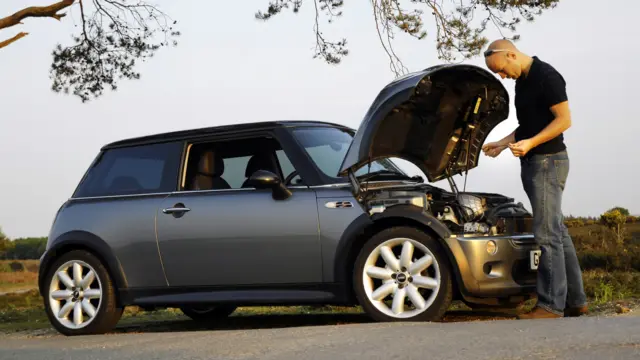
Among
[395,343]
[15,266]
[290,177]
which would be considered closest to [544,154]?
[290,177]

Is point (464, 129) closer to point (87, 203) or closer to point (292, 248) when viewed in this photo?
point (292, 248)

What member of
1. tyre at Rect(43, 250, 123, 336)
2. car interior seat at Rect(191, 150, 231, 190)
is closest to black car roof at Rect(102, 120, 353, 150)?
car interior seat at Rect(191, 150, 231, 190)

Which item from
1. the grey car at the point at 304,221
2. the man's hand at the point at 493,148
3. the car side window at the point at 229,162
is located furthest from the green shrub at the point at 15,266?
the man's hand at the point at 493,148

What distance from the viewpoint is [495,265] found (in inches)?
306

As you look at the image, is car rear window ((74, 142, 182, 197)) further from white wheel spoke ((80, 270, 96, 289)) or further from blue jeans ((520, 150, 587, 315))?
blue jeans ((520, 150, 587, 315))

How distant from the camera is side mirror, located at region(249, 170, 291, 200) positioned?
8.14 metres

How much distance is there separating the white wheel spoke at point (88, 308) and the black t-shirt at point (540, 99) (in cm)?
442

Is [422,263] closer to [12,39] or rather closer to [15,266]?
[12,39]

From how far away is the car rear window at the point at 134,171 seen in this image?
921cm

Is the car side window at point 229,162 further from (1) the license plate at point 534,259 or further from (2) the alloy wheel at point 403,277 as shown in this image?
(1) the license plate at point 534,259

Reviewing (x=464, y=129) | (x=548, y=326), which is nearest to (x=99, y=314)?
(x=464, y=129)

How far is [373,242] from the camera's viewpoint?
25.5 ft

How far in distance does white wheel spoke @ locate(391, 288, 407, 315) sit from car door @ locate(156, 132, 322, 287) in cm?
73

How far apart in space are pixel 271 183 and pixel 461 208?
1621mm
